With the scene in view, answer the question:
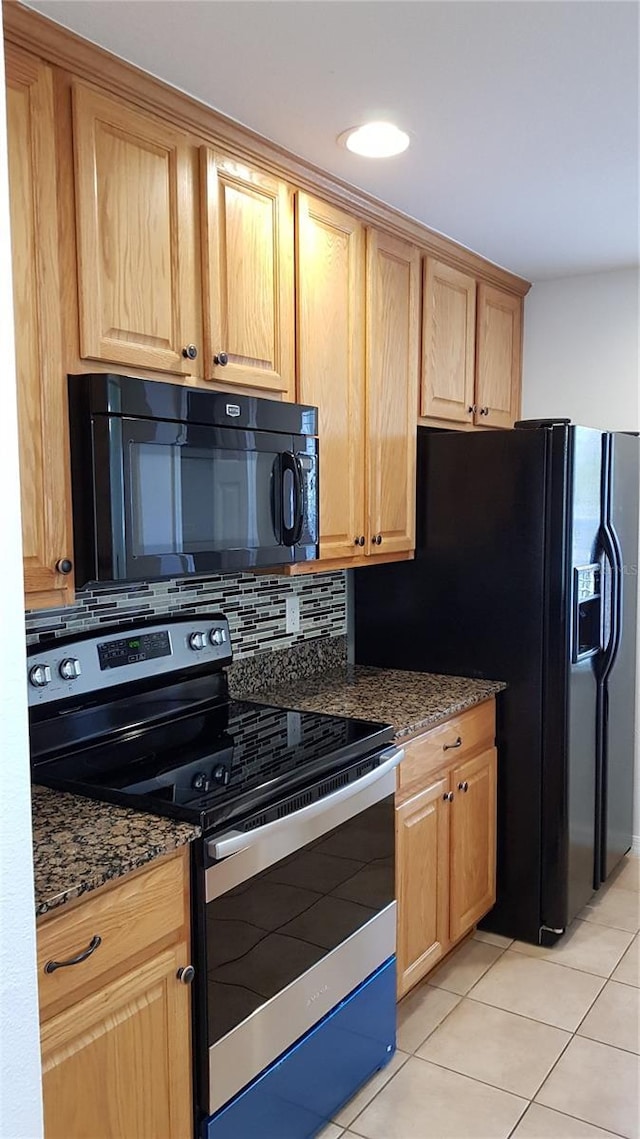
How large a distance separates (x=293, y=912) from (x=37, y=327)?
128 centimetres

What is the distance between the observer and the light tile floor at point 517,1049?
2.03 meters

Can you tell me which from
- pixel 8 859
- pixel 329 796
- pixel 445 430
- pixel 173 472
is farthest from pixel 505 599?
pixel 8 859

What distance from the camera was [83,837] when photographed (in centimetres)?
153

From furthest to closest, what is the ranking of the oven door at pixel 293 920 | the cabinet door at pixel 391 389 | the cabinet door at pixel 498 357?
1. the cabinet door at pixel 498 357
2. the cabinet door at pixel 391 389
3. the oven door at pixel 293 920

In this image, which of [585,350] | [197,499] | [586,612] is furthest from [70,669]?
[585,350]

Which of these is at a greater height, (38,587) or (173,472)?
(173,472)

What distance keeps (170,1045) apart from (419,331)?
6.98ft

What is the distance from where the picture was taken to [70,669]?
1944 millimetres

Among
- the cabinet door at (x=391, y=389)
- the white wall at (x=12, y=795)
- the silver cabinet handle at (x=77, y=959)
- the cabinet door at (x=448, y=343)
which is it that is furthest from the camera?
the cabinet door at (x=448, y=343)

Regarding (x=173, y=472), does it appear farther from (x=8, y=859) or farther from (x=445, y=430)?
(x=445, y=430)

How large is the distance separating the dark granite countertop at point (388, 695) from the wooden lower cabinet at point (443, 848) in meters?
0.06

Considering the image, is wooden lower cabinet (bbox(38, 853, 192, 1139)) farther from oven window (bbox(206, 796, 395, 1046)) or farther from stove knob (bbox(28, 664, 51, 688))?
stove knob (bbox(28, 664, 51, 688))

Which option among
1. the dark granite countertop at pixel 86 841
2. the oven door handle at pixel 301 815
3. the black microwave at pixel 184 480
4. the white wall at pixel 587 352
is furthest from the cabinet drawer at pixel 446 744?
the white wall at pixel 587 352

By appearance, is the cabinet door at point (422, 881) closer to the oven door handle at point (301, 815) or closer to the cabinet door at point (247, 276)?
the oven door handle at point (301, 815)
